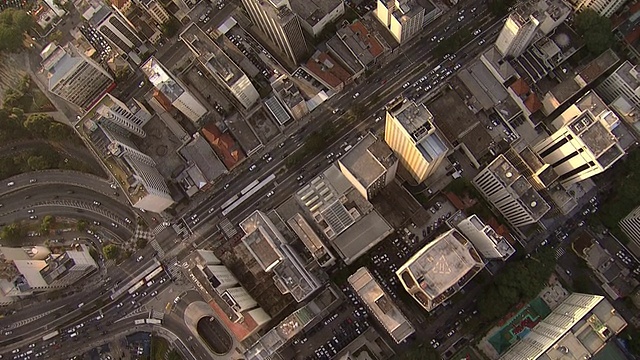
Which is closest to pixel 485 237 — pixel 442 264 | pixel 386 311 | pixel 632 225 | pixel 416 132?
pixel 442 264

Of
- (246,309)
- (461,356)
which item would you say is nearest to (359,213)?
(246,309)

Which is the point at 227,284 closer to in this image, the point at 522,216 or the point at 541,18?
the point at 522,216

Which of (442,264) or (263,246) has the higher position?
(263,246)

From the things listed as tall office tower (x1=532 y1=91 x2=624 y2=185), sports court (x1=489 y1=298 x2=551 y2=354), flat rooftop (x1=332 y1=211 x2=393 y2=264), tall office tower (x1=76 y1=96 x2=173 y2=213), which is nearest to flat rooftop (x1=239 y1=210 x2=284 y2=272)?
flat rooftop (x1=332 y1=211 x2=393 y2=264)

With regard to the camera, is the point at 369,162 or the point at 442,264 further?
the point at 369,162

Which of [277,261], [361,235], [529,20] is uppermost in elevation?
[529,20]

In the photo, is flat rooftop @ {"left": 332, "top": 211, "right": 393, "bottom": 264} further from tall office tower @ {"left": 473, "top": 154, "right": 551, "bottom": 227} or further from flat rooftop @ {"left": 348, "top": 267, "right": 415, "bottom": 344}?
tall office tower @ {"left": 473, "top": 154, "right": 551, "bottom": 227}

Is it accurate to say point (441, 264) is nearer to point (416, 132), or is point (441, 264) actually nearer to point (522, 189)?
point (416, 132)
